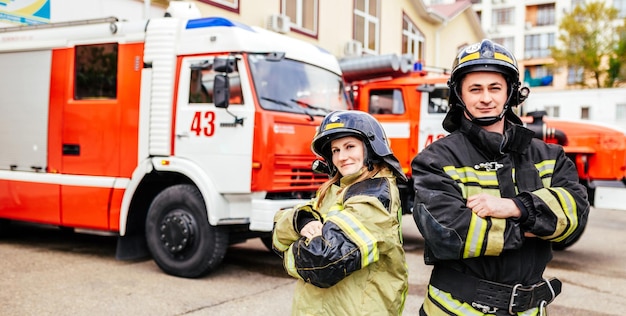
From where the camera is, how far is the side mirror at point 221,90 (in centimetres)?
599

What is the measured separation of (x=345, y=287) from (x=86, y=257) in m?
5.65

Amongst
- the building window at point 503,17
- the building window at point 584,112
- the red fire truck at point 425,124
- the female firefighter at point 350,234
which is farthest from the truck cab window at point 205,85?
the building window at point 503,17

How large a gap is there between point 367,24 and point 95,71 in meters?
11.5

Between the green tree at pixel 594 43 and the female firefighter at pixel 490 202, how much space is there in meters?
40.8

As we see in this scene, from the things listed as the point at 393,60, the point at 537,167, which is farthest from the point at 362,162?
the point at 393,60

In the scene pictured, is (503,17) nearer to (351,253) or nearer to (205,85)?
(205,85)

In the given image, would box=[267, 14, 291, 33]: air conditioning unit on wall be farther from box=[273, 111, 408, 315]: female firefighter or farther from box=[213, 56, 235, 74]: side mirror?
box=[273, 111, 408, 315]: female firefighter

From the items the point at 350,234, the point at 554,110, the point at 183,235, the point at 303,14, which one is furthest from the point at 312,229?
the point at 554,110

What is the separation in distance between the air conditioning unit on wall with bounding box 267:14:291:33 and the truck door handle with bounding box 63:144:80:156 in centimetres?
658

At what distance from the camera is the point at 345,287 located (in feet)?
8.15

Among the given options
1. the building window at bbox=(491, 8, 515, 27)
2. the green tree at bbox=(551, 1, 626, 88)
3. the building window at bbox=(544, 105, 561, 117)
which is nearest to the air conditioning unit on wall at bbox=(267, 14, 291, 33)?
the building window at bbox=(544, 105, 561, 117)

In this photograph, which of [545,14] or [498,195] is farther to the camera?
[545,14]

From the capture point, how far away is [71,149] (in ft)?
23.2

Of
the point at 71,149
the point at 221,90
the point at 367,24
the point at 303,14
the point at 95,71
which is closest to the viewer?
the point at 221,90
